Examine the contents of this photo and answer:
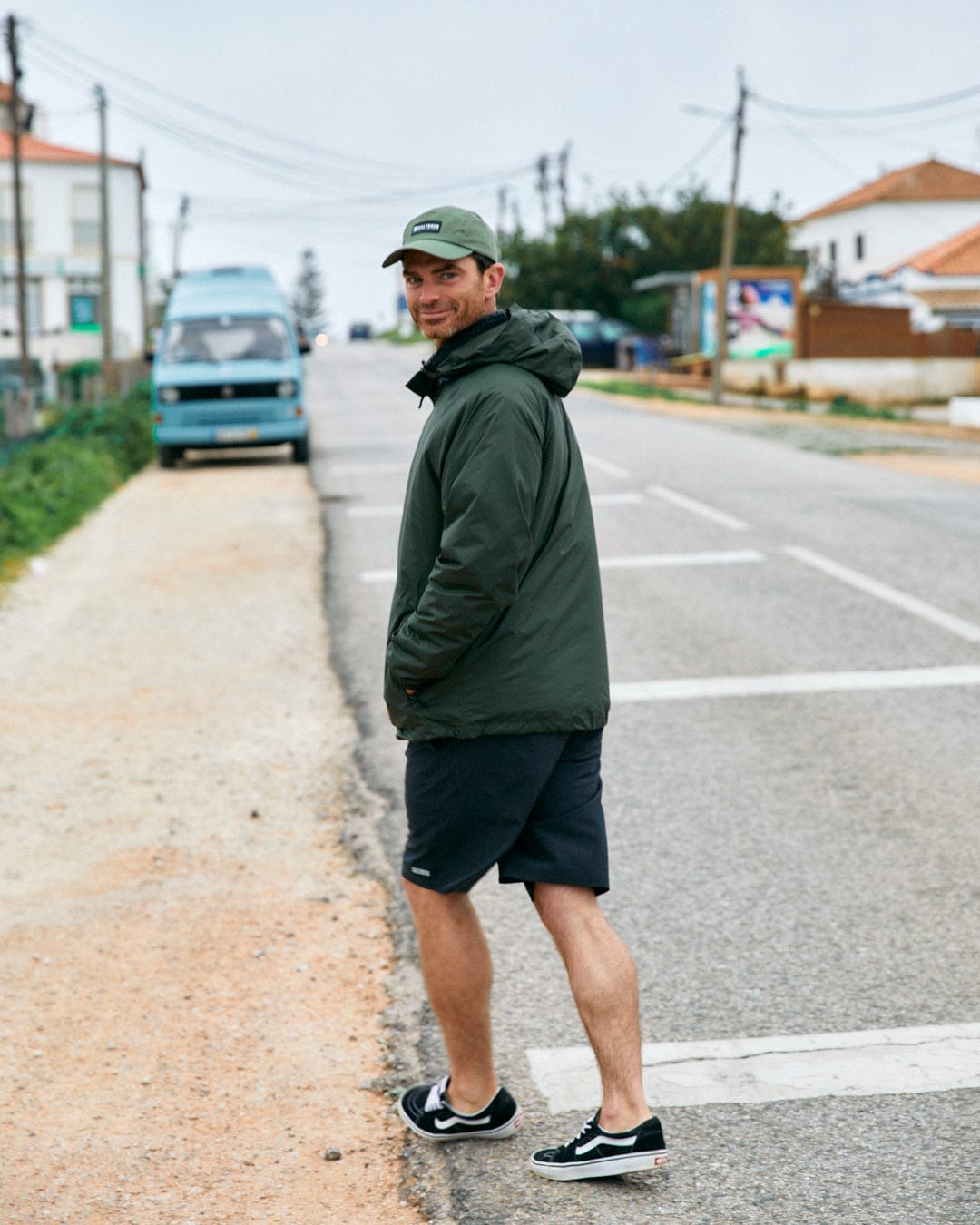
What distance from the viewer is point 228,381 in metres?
20.2

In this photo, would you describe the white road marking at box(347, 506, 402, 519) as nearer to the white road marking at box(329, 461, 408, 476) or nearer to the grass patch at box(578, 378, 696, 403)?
the white road marking at box(329, 461, 408, 476)

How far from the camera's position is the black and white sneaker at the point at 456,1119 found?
3.43 metres

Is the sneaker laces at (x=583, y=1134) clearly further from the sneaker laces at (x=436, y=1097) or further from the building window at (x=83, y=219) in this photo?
the building window at (x=83, y=219)

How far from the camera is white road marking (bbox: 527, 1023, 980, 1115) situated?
3.60 metres

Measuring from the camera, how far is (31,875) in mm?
5391

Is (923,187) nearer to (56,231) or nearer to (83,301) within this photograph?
A: (83,301)

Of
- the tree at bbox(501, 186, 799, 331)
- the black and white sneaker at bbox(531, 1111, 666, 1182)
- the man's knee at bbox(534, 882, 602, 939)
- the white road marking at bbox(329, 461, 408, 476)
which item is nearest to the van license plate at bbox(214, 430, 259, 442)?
the white road marking at bbox(329, 461, 408, 476)

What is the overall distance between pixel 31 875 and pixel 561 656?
293cm

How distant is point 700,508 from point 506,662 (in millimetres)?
11467

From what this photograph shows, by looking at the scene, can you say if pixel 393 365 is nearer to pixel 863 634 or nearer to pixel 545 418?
pixel 863 634

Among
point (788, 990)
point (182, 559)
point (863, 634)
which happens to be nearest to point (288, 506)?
point (182, 559)

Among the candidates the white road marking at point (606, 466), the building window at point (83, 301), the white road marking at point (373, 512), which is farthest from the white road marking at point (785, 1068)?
the building window at point (83, 301)

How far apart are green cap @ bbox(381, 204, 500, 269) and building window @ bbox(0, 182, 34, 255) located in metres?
64.4

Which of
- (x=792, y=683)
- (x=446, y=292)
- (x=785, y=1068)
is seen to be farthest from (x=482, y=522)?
(x=792, y=683)
